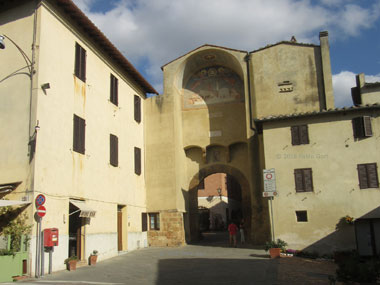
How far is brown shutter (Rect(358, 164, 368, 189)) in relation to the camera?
16953mm

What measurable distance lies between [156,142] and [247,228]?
7712 mm

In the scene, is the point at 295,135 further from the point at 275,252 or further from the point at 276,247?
the point at 275,252

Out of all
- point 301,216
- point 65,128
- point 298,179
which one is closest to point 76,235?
point 65,128

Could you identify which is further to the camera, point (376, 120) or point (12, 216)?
point (376, 120)

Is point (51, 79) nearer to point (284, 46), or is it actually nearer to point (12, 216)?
point (12, 216)

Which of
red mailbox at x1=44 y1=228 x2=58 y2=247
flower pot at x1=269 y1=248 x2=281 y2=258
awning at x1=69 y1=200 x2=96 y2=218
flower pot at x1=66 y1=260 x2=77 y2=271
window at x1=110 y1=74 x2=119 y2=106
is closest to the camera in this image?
red mailbox at x1=44 y1=228 x2=58 y2=247

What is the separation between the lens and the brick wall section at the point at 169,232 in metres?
21.6

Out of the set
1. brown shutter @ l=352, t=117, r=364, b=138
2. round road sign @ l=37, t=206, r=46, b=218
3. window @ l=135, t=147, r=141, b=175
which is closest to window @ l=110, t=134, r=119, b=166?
window @ l=135, t=147, r=141, b=175

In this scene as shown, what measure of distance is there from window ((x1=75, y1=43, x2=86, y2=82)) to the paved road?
7650 millimetres

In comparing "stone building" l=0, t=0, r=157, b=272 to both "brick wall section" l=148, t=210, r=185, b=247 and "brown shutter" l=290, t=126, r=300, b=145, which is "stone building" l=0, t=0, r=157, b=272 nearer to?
"brick wall section" l=148, t=210, r=185, b=247

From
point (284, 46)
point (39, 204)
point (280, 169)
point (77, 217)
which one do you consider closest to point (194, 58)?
point (284, 46)

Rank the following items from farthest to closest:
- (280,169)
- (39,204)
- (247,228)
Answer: (247,228), (280,169), (39,204)

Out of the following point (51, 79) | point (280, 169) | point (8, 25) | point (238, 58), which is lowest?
point (280, 169)

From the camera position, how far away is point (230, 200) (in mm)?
42781
